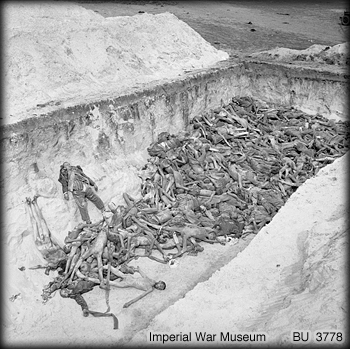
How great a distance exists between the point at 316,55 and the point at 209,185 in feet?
30.0

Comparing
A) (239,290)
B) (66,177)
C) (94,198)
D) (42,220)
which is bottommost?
(239,290)

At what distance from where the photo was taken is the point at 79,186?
8.91 m

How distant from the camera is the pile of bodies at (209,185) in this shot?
8.60 meters

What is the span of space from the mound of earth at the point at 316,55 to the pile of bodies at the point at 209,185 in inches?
111

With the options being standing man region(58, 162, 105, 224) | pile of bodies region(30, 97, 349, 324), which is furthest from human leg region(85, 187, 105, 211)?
pile of bodies region(30, 97, 349, 324)

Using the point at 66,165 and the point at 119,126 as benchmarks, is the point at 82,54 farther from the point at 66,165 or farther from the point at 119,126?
the point at 66,165

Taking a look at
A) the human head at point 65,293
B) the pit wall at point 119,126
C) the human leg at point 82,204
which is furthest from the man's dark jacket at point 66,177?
the human head at point 65,293

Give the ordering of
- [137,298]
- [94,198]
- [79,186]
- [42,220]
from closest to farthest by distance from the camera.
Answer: [137,298]
[42,220]
[79,186]
[94,198]

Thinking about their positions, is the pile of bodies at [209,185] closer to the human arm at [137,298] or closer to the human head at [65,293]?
the human head at [65,293]

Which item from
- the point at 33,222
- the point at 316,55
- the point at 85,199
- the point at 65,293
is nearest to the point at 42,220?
the point at 33,222

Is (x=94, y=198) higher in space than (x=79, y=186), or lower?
lower

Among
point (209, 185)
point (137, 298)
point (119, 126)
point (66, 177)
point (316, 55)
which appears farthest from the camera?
point (316, 55)

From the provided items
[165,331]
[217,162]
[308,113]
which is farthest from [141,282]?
[308,113]

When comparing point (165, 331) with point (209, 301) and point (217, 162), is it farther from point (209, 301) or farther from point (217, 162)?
point (217, 162)
